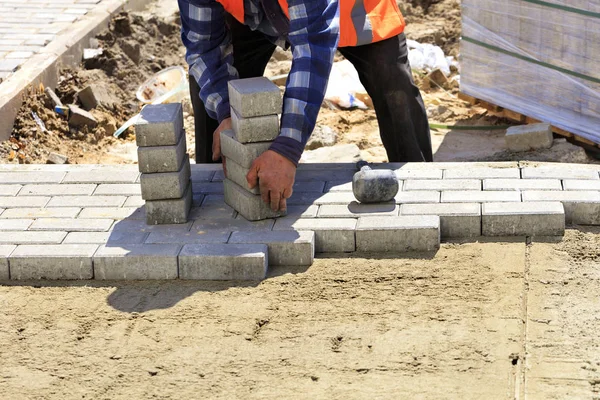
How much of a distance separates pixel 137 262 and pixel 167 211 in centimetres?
38

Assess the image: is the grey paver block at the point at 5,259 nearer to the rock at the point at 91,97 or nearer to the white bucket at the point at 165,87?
the rock at the point at 91,97

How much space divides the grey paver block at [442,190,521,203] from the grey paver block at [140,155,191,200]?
136 cm

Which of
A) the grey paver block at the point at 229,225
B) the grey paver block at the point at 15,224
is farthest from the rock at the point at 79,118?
the grey paver block at the point at 229,225

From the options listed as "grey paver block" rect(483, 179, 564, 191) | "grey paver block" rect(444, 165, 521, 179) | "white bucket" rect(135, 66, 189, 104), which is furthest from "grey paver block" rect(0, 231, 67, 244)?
"white bucket" rect(135, 66, 189, 104)

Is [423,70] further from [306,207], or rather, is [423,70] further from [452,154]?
[306,207]

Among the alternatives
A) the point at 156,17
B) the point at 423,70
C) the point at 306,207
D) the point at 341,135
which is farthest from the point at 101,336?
the point at 156,17

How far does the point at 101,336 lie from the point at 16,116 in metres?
3.54

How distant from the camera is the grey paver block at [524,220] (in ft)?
14.8

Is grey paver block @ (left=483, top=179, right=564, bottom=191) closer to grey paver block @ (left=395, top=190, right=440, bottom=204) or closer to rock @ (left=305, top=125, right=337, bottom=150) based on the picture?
grey paver block @ (left=395, top=190, right=440, bottom=204)

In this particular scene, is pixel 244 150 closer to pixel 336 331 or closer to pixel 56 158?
pixel 336 331

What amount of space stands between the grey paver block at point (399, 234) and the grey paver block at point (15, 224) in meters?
1.74

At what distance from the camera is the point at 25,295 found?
435 centimetres

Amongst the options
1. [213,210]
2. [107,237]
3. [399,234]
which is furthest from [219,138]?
[399,234]

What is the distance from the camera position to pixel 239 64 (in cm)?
566
